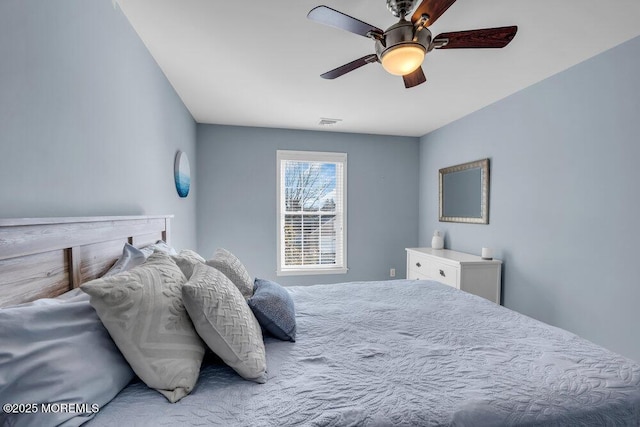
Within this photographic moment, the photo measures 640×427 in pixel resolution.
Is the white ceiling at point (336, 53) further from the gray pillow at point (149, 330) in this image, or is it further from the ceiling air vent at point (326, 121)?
the gray pillow at point (149, 330)

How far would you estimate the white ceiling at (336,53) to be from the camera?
5.44 ft

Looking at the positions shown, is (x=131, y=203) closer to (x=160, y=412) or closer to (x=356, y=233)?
(x=160, y=412)

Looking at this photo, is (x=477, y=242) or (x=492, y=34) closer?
(x=492, y=34)

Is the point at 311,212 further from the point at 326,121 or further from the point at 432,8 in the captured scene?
the point at 432,8

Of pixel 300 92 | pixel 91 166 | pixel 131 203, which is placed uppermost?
pixel 300 92

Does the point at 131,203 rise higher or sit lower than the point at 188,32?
lower

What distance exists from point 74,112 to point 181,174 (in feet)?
5.46

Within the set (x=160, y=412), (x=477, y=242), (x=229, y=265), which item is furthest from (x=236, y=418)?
(x=477, y=242)

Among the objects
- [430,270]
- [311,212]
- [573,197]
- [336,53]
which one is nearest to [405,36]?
[336,53]

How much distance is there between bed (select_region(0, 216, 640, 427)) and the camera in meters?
0.82

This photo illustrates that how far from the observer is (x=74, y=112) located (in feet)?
3.97

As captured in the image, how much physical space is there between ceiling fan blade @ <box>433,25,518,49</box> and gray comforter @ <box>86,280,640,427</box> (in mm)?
1456

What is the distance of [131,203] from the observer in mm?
1784

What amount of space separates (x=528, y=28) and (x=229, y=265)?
2308 mm
